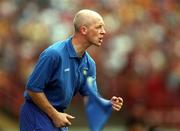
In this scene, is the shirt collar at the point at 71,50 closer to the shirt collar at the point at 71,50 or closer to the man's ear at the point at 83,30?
the shirt collar at the point at 71,50

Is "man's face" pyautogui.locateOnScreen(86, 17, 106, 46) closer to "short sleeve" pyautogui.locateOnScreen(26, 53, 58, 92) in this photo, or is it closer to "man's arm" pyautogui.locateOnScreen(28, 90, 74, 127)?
"short sleeve" pyautogui.locateOnScreen(26, 53, 58, 92)

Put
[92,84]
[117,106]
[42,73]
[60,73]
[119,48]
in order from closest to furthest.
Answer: [42,73]
[60,73]
[117,106]
[92,84]
[119,48]

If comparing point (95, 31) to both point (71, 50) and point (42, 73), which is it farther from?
point (42, 73)

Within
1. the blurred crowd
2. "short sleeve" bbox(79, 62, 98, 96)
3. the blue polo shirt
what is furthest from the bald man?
the blurred crowd

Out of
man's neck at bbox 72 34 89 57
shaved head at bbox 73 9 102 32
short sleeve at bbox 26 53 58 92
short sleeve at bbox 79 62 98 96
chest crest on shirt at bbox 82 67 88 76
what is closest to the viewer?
short sleeve at bbox 26 53 58 92

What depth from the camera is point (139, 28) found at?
16.9m

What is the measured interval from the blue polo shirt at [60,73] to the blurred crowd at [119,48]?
5935 millimetres

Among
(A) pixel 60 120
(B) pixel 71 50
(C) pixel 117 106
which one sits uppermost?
(B) pixel 71 50

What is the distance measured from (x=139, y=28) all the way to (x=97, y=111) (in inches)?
347

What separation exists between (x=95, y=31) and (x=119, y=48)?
8179mm

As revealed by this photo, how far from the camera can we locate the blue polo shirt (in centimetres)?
737

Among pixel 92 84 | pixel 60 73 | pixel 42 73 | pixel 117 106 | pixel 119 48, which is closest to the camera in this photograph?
pixel 42 73

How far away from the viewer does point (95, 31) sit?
7613 mm

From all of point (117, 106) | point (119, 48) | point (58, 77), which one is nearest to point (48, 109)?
point (58, 77)
